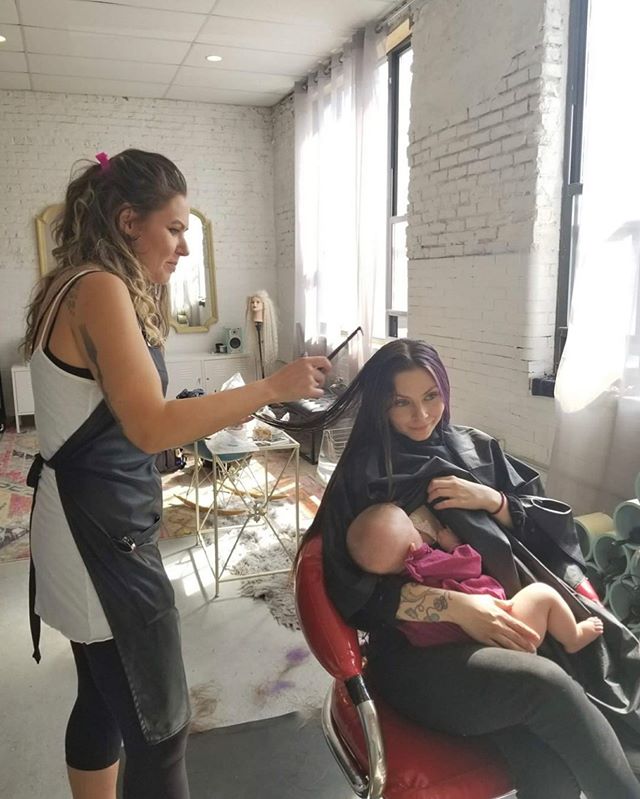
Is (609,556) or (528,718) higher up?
(528,718)

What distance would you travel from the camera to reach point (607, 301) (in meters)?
2.40

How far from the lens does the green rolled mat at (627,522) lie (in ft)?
7.03

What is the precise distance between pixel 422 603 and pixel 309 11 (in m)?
4.08

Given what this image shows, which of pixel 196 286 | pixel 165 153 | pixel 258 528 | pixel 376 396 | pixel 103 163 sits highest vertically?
pixel 165 153

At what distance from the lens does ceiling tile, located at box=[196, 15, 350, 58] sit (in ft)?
14.4

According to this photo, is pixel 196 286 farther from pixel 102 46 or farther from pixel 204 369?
pixel 102 46

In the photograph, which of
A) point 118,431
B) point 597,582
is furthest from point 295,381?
point 597,582

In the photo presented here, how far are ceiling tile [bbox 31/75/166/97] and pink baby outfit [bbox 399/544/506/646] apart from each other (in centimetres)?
562

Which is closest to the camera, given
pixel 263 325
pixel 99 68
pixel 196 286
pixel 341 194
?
pixel 341 194

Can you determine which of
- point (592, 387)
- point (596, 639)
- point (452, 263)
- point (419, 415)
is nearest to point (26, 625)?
point (419, 415)

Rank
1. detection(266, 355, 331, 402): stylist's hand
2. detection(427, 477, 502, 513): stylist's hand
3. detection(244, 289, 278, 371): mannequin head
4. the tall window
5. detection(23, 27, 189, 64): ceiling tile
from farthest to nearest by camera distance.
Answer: detection(244, 289, 278, 371): mannequin head → the tall window → detection(23, 27, 189, 64): ceiling tile → detection(427, 477, 502, 513): stylist's hand → detection(266, 355, 331, 402): stylist's hand

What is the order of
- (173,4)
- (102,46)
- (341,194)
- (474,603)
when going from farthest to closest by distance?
(341,194) < (102,46) < (173,4) < (474,603)

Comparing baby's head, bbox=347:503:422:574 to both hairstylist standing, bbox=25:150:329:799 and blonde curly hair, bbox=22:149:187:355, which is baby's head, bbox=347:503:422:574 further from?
blonde curly hair, bbox=22:149:187:355

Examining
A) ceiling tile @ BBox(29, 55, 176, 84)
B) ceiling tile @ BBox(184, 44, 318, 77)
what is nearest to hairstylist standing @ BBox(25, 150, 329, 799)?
ceiling tile @ BBox(184, 44, 318, 77)
